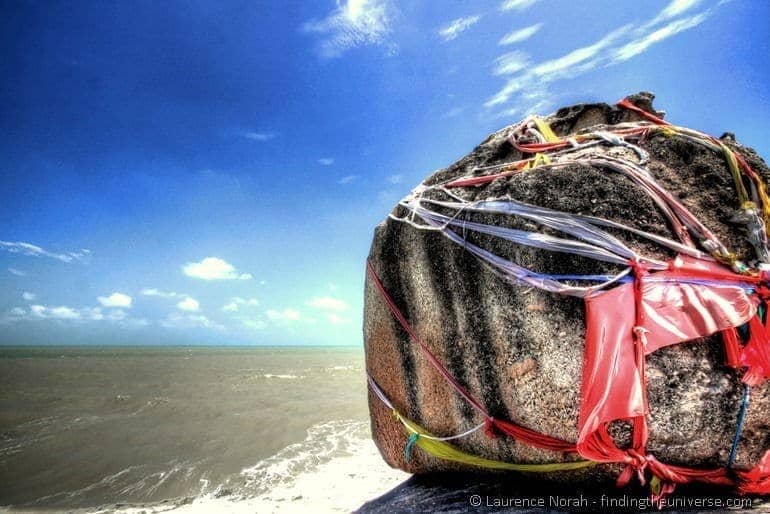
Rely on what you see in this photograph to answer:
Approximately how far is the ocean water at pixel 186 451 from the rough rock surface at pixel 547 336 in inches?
105

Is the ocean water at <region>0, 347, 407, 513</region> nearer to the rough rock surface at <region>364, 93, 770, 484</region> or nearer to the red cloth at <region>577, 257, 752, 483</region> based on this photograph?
the rough rock surface at <region>364, 93, 770, 484</region>

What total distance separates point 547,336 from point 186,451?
862cm

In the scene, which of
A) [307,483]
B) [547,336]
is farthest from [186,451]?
[547,336]

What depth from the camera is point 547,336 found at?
284cm

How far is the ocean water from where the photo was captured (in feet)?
20.4

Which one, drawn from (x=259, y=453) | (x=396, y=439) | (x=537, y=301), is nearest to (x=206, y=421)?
(x=259, y=453)

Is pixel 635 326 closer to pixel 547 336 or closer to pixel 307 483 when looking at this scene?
pixel 547 336

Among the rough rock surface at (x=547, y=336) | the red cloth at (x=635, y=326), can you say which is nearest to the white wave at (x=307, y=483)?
the rough rock surface at (x=547, y=336)

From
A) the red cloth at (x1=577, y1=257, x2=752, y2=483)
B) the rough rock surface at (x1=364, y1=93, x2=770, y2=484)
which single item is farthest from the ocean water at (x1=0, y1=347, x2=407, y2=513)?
the red cloth at (x1=577, y1=257, x2=752, y2=483)

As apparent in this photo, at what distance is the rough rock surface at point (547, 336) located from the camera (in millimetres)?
2693

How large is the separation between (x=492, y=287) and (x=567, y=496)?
1808mm

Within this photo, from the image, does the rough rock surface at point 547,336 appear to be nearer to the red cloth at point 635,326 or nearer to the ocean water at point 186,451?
the red cloth at point 635,326

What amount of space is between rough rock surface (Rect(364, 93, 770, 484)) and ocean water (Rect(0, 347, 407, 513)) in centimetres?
266

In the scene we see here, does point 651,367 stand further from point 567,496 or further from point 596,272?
point 567,496
